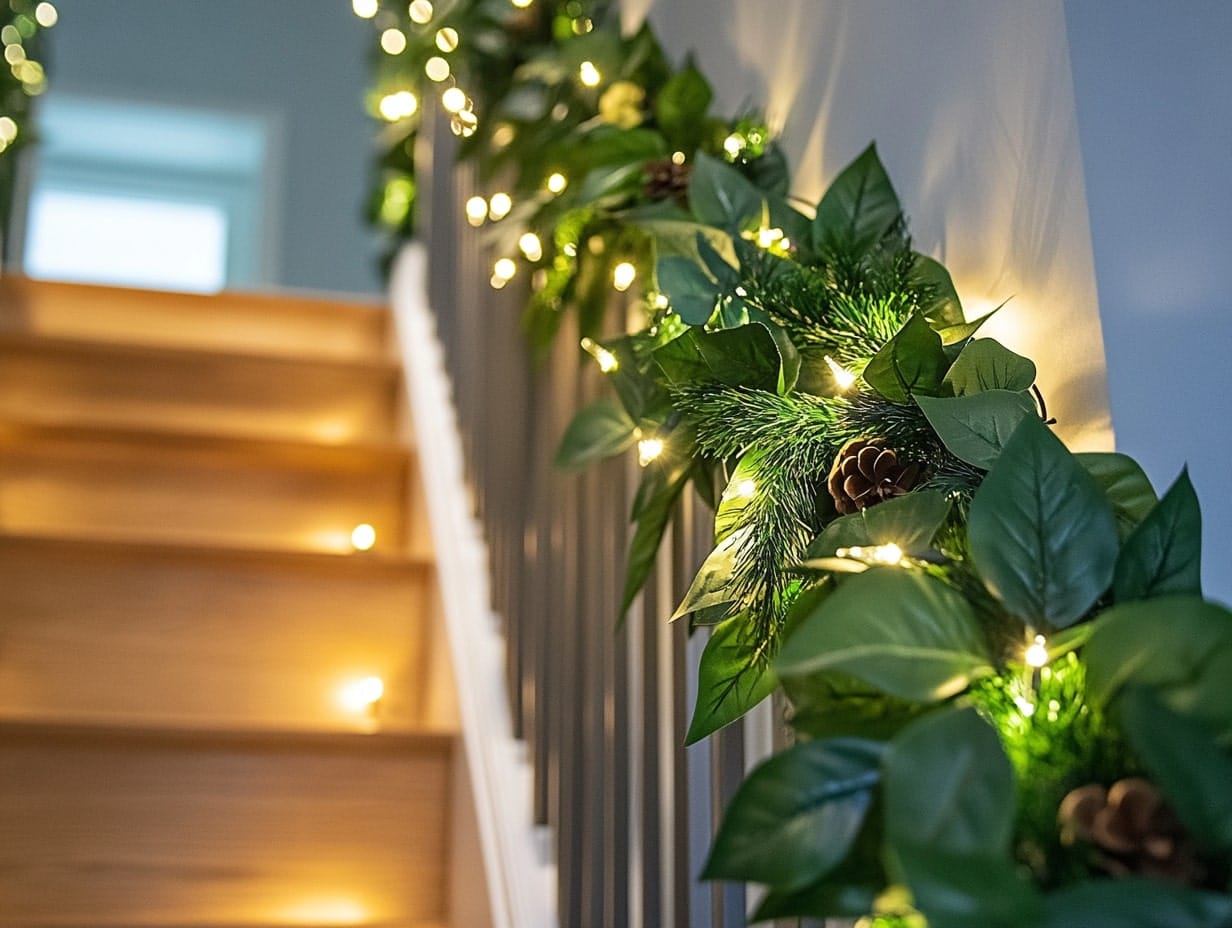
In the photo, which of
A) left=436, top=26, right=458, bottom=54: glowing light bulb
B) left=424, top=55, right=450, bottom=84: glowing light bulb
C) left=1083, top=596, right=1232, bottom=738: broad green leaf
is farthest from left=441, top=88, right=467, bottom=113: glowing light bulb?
left=1083, top=596, right=1232, bottom=738: broad green leaf

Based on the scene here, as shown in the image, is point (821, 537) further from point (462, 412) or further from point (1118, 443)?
point (462, 412)

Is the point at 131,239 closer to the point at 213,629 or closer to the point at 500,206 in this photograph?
the point at 213,629

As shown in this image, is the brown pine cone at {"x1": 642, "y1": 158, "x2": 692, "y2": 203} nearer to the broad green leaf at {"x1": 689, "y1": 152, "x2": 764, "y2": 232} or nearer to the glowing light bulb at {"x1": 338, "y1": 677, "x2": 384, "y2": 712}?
the broad green leaf at {"x1": 689, "y1": 152, "x2": 764, "y2": 232}

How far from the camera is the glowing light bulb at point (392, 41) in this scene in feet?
7.65

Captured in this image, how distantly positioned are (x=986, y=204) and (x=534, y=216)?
0.62 m

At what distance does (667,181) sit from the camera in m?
1.07

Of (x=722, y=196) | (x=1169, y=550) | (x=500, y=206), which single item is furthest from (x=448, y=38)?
(x=1169, y=550)

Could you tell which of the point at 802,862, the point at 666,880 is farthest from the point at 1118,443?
the point at 666,880

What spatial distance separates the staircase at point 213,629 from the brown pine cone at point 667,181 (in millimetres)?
751

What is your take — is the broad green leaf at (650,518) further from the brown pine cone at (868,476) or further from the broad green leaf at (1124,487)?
the broad green leaf at (1124,487)

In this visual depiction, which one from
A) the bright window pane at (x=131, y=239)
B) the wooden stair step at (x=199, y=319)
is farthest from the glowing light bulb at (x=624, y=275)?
the bright window pane at (x=131, y=239)

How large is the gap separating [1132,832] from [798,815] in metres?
0.11

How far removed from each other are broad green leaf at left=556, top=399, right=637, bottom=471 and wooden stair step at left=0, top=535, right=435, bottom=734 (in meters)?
0.73

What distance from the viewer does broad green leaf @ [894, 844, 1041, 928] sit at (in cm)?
38
